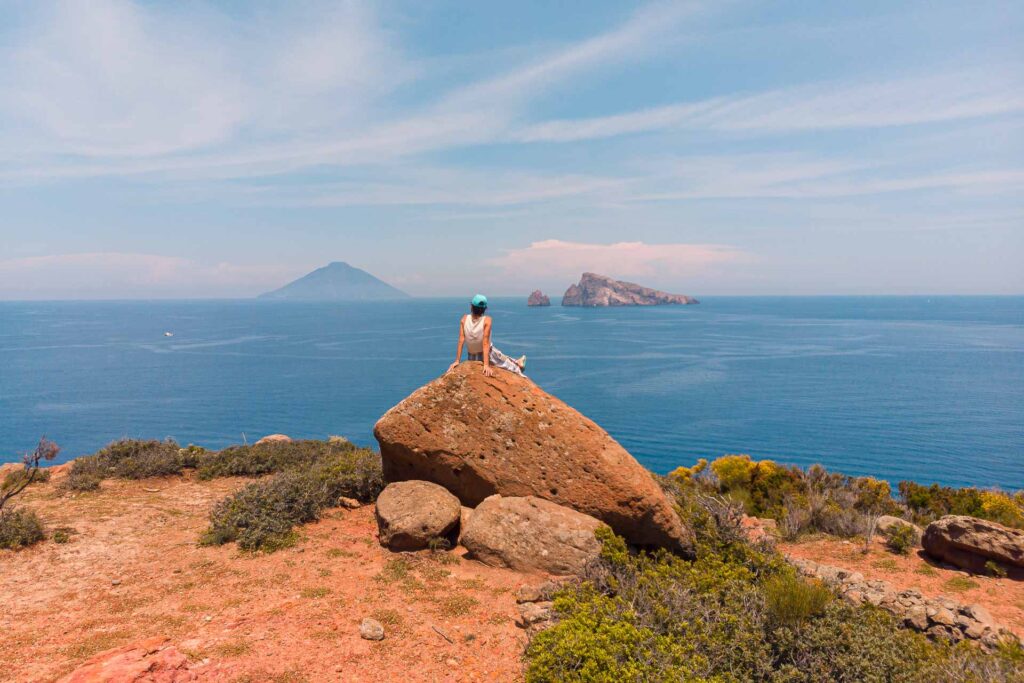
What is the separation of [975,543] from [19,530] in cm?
2242

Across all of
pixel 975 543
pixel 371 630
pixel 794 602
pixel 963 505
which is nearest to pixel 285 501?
pixel 371 630

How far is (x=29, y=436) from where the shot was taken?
5134 centimetres

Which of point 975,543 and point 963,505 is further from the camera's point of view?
point 963,505

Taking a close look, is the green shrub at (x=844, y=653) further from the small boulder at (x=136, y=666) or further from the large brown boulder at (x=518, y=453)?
the small boulder at (x=136, y=666)

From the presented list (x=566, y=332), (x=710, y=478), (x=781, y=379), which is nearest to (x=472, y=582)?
(x=710, y=478)

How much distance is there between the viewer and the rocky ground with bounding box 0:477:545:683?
675 cm

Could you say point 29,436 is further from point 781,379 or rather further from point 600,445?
point 781,379

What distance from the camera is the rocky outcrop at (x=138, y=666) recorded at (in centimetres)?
563

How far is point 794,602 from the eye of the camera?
7539mm

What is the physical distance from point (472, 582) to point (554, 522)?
1930 millimetres

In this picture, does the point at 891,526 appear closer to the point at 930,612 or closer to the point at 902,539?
the point at 902,539

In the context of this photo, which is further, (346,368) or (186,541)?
(346,368)

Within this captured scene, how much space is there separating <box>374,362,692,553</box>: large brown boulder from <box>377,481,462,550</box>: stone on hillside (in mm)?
581

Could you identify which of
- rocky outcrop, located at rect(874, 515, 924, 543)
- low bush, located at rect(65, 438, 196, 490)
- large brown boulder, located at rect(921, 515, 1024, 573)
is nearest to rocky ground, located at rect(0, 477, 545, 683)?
low bush, located at rect(65, 438, 196, 490)
